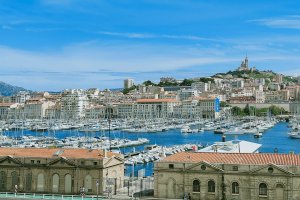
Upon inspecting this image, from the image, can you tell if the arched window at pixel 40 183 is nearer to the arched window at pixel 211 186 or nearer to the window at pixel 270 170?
the arched window at pixel 211 186

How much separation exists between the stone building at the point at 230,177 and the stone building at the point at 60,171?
4.05 meters

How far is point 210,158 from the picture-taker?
3278 centimetres

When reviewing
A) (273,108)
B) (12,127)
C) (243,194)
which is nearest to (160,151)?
(243,194)

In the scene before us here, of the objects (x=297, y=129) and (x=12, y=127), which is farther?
(x=12, y=127)

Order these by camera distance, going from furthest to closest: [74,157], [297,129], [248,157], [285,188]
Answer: [297,129] < [74,157] < [248,157] < [285,188]

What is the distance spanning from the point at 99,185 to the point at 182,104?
162 meters

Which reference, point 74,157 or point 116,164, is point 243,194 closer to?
point 116,164

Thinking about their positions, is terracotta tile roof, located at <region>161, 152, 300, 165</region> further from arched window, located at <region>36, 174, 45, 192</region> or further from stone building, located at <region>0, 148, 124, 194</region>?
arched window, located at <region>36, 174, 45, 192</region>

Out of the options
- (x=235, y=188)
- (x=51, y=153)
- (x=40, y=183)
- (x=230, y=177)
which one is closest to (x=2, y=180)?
(x=40, y=183)

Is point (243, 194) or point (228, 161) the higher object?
point (228, 161)

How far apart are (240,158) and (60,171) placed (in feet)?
40.7

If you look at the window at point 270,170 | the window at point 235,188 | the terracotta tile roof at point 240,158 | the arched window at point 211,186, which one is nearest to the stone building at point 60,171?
the terracotta tile roof at point 240,158

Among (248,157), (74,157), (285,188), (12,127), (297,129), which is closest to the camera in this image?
(285,188)

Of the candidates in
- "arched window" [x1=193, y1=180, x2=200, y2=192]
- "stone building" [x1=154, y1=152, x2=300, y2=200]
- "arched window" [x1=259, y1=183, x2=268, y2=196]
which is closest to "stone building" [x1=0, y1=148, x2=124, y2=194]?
"stone building" [x1=154, y1=152, x2=300, y2=200]
